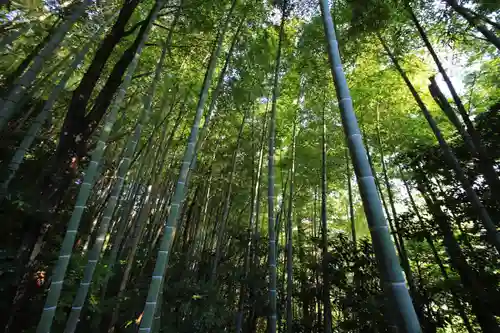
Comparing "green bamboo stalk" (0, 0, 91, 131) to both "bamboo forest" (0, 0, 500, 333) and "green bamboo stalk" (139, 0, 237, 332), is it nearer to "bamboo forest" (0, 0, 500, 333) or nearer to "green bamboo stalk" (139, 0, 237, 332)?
"bamboo forest" (0, 0, 500, 333)

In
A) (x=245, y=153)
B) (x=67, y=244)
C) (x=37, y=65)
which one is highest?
(x=245, y=153)

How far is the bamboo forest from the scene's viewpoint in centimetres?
224

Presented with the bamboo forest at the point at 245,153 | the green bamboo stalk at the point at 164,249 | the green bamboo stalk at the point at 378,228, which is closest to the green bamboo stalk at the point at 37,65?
the bamboo forest at the point at 245,153

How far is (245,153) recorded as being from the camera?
6.43 meters

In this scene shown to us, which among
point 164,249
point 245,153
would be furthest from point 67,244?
point 245,153

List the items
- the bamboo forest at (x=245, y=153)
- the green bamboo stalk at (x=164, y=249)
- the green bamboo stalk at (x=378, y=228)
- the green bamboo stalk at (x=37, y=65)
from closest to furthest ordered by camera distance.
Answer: the green bamboo stalk at (x=378, y=228)
the green bamboo stalk at (x=164, y=249)
the bamboo forest at (x=245, y=153)
the green bamboo stalk at (x=37, y=65)

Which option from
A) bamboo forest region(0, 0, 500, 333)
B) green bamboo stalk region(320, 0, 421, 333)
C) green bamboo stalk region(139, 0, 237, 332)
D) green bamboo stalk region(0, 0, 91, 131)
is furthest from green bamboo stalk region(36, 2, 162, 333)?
green bamboo stalk region(320, 0, 421, 333)

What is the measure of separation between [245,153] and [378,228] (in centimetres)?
534

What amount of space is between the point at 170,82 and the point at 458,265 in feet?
15.7

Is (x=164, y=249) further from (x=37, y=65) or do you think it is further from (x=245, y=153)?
(x=245, y=153)

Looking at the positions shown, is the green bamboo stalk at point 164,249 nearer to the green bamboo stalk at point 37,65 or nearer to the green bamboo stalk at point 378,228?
the green bamboo stalk at point 378,228

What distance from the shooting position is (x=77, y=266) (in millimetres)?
2746

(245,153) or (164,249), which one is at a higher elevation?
(245,153)

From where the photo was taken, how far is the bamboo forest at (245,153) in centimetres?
224
